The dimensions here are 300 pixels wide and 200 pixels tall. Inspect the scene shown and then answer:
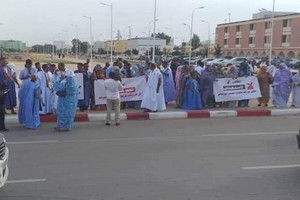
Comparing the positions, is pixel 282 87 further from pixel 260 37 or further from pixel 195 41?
pixel 195 41

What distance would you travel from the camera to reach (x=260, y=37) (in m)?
111

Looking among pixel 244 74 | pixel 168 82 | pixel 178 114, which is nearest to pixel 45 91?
pixel 178 114

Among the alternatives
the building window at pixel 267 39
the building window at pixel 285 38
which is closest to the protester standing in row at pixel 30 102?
the building window at pixel 285 38

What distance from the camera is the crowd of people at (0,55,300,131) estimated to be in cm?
1159

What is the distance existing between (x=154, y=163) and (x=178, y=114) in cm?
660

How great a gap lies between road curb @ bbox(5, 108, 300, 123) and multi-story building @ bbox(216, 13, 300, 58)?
277 feet

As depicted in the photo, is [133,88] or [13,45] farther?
[13,45]

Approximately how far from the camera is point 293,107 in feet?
54.6

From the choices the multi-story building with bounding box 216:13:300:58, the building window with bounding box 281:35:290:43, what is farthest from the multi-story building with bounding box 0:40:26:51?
the building window with bounding box 281:35:290:43

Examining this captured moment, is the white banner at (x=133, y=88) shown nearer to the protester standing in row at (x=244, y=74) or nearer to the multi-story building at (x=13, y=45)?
the protester standing in row at (x=244, y=74)

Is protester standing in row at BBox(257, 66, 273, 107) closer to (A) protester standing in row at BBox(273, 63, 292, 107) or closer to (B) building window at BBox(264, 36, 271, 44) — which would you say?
(A) protester standing in row at BBox(273, 63, 292, 107)

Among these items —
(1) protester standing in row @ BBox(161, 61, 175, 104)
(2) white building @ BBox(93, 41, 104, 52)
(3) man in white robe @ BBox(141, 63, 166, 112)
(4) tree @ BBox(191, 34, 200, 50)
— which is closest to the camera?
(3) man in white robe @ BBox(141, 63, 166, 112)

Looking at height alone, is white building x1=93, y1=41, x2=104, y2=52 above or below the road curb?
above

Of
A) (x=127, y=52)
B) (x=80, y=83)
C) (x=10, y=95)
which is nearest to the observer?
(x=10, y=95)
